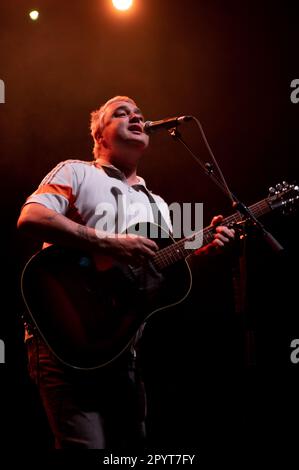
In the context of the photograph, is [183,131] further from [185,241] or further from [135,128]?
[185,241]

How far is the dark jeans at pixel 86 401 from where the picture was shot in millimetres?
1824

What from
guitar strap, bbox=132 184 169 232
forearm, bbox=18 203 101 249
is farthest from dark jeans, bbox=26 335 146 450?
guitar strap, bbox=132 184 169 232

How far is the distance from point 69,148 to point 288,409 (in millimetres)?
2593

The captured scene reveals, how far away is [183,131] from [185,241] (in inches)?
62.1

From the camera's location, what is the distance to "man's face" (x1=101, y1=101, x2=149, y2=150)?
8.57 ft

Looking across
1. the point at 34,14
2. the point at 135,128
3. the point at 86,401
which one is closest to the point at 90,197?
the point at 135,128

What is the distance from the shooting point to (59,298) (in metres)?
1.88

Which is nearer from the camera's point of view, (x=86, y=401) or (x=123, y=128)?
(x=86, y=401)

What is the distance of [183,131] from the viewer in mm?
3631

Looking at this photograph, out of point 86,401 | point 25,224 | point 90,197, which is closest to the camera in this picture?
point 86,401

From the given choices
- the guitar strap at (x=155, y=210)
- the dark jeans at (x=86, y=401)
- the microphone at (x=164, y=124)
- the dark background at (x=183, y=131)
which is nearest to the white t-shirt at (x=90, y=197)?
the guitar strap at (x=155, y=210)

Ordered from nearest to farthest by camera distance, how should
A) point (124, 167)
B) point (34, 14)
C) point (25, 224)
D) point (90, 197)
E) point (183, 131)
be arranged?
1. point (25, 224)
2. point (90, 197)
3. point (124, 167)
4. point (34, 14)
5. point (183, 131)

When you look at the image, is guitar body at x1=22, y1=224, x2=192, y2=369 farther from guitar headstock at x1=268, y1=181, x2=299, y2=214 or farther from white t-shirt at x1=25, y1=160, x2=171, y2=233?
guitar headstock at x1=268, y1=181, x2=299, y2=214
